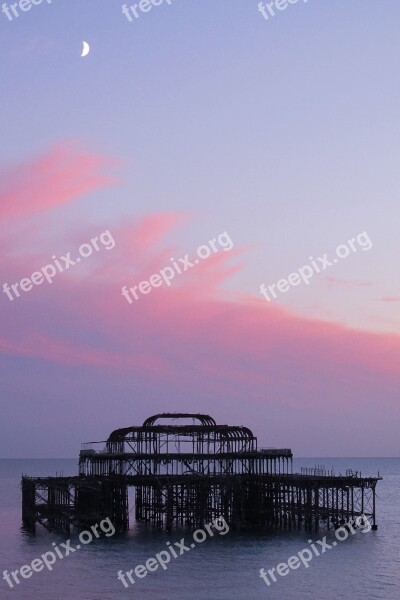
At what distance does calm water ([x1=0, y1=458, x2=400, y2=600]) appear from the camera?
54.0 meters

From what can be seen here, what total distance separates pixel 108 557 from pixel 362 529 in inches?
1081

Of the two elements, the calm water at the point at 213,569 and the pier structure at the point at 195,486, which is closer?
the calm water at the point at 213,569

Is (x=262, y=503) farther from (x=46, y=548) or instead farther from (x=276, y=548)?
(x=46, y=548)

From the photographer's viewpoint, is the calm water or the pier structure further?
the pier structure

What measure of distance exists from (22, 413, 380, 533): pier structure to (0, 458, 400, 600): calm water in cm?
294

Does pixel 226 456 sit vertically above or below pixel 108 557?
above

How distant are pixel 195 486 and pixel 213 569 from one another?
63.4 ft

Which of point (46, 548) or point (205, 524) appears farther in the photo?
point (205, 524)

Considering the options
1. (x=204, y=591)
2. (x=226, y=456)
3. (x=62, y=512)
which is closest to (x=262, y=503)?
(x=226, y=456)

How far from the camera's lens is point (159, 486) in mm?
77500

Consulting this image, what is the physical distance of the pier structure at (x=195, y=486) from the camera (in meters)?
77.4

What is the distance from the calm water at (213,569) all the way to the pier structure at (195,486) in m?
2.94

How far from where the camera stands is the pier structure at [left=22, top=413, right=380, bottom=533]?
77438 millimetres

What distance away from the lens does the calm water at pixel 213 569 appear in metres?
54.0
